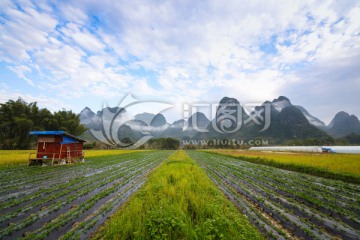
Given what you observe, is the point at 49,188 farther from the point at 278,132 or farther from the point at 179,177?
the point at 278,132

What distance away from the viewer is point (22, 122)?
40.3m

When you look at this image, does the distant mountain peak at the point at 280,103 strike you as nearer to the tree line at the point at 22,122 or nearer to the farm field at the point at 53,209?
the tree line at the point at 22,122

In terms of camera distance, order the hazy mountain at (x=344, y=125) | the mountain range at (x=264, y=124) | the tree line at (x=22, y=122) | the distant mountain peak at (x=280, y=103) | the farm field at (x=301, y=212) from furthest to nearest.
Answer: the distant mountain peak at (x=280, y=103)
the hazy mountain at (x=344, y=125)
the mountain range at (x=264, y=124)
the tree line at (x=22, y=122)
the farm field at (x=301, y=212)

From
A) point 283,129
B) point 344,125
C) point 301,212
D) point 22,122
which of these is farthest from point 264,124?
point 301,212

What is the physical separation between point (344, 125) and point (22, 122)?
195 m

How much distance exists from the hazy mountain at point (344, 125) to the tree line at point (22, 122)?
168 meters

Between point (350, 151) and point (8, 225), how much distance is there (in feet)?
165

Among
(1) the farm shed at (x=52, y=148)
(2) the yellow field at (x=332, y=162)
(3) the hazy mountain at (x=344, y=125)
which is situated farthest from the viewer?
(3) the hazy mountain at (x=344, y=125)

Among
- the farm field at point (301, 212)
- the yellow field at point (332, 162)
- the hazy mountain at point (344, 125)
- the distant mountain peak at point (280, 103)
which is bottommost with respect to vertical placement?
the farm field at point (301, 212)

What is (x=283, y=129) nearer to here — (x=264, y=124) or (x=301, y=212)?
(x=264, y=124)

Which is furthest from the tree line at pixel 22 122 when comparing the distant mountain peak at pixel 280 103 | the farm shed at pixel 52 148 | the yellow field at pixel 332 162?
the distant mountain peak at pixel 280 103

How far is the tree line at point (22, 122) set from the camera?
40.9 m

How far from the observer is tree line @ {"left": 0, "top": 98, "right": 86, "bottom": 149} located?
40906mm

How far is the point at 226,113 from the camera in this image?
17738 cm
